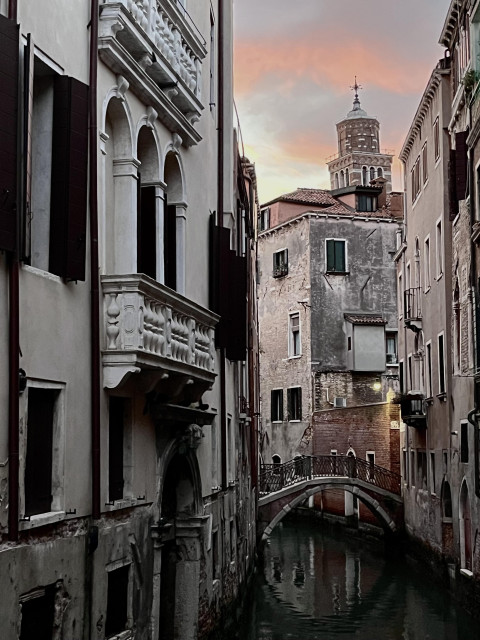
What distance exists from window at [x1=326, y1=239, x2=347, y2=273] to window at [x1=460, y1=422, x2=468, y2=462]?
19.7m

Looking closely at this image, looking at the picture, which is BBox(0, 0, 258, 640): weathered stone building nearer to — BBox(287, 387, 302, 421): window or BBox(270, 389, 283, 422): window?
BBox(287, 387, 302, 421): window

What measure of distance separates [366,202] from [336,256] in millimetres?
3248

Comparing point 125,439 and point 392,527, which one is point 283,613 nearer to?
point 392,527

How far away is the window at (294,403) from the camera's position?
127ft

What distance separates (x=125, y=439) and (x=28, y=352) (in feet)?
8.39

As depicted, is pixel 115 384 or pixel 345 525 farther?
pixel 345 525

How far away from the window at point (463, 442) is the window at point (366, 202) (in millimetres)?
22038

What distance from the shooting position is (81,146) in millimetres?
8023

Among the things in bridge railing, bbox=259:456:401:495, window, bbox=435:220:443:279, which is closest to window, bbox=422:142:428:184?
window, bbox=435:220:443:279

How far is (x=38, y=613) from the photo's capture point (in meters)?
7.40

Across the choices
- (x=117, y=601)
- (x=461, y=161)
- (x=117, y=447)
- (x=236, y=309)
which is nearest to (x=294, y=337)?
(x=461, y=161)

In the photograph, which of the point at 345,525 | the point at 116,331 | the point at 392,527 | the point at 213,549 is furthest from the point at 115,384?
the point at 345,525

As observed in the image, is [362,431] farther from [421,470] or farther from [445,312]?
[445,312]

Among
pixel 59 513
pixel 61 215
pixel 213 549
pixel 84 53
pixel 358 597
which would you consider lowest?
pixel 358 597
